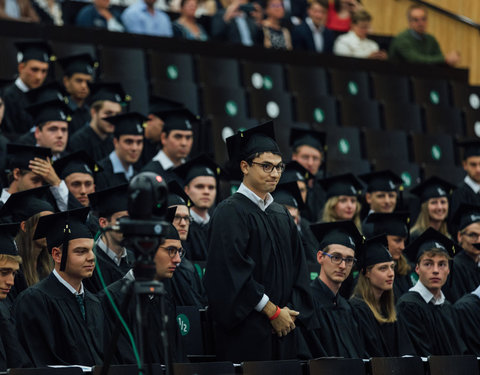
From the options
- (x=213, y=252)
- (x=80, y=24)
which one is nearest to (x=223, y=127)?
(x=80, y=24)

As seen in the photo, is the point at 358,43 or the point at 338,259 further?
the point at 358,43

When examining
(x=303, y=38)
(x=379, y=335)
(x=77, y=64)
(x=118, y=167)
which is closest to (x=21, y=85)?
(x=77, y=64)

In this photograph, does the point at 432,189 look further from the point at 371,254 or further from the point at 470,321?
the point at 371,254

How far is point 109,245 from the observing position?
21.1 feet

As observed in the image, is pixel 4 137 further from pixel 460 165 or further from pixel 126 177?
pixel 460 165

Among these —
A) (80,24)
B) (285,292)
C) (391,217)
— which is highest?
(80,24)

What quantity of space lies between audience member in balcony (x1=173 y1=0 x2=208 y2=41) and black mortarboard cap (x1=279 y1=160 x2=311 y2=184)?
3.04 meters

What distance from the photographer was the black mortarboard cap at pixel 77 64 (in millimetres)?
9297

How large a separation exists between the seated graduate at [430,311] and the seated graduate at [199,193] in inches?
60.0

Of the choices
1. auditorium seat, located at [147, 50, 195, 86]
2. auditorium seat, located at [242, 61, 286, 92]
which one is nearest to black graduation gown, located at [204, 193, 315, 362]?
auditorium seat, located at [147, 50, 195, 86]

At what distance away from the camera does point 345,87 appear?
37.4 ft

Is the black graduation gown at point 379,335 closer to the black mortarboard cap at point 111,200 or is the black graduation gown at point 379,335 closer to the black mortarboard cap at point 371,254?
the black mortarboard cap at point 371,254

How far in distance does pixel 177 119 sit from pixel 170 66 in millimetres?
2037

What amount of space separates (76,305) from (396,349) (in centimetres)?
224
